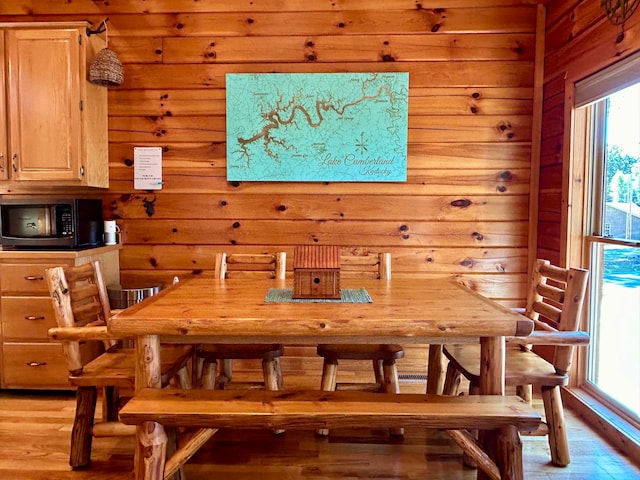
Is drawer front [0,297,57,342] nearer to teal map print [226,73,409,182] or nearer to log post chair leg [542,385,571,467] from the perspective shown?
teal map print [226,73,409,182]

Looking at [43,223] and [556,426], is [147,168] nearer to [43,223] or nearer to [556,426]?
[43,223]

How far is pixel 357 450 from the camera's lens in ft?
7.16

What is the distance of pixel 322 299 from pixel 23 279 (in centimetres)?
198

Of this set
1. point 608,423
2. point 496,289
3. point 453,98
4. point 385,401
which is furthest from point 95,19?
point 608,423

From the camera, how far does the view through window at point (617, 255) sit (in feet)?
7.47

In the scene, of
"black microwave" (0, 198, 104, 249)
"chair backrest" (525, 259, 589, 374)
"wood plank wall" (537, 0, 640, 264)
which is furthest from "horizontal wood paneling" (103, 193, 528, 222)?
"chair backrest" (525, 259, 589, 374)

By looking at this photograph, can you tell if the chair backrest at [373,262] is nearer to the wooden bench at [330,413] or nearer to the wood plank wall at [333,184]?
the wood plank wall at [333,184]

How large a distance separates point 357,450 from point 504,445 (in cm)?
83

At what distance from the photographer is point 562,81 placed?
107 inches

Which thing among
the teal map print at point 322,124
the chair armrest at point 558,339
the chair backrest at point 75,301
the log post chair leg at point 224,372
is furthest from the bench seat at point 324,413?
the teal map print at point 322,124

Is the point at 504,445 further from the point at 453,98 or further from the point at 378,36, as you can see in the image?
the point at 378,36

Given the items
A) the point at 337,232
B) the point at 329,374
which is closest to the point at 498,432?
the point at 329,374

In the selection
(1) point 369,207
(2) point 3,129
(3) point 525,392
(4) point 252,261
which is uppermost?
(2) point 3,129

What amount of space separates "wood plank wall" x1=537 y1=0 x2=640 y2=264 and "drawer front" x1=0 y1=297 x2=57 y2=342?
312 centimetres
